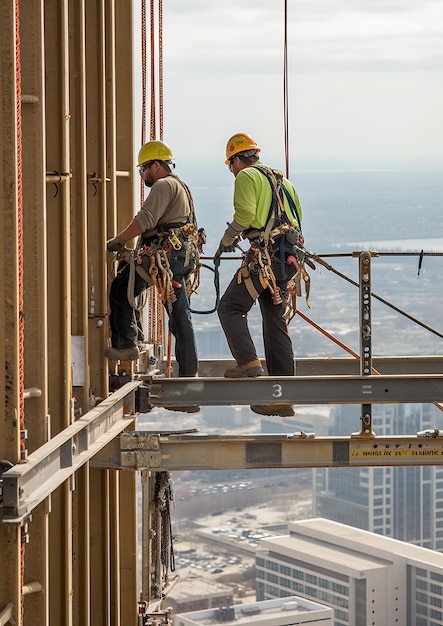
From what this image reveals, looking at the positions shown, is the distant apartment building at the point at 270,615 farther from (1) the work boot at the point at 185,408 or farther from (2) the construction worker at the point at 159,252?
(2) the construction worker at the point at 159,252

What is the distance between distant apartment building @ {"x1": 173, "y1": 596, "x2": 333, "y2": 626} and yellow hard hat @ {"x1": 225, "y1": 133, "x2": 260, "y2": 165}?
27494mm

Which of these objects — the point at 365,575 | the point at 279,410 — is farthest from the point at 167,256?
the point at 365,575

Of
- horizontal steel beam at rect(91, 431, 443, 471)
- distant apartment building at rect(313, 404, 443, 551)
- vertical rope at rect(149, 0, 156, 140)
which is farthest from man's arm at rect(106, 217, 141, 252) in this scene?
distant apartment building at rect(313, 404, 443, 551)

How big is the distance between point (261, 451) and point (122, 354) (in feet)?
4.19

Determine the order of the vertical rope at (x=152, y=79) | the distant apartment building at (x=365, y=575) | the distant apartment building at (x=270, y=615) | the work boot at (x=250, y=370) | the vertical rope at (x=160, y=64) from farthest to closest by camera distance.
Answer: the distant apartment building at (x=365, y=575)
the distant apartment building at (x=270, y=615)
the vertical rope at (x=160, y=64)
the vertical rope at (x=152, y=79)
the work boot at (x=250, y=370)

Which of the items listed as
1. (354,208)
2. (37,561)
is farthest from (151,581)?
(354,208)

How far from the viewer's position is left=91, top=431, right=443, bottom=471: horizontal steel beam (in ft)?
33.8

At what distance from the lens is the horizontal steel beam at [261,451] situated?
1030 cm

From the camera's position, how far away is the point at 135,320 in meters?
10.9

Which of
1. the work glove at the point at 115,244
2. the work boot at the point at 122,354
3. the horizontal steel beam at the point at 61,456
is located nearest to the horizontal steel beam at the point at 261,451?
the horizontal steel beam at the point at 61,456

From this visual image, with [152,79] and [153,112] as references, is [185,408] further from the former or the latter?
[152,79]

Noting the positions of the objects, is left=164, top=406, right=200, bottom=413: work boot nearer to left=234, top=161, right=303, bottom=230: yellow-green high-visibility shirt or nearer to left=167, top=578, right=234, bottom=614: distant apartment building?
left=234, top=161, right=303, bottom=230: yellow-green high-visibility shirt

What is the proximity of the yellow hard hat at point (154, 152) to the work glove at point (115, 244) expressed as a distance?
0.75m

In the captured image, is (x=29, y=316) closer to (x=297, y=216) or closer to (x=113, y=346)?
(x=113, y=346)
